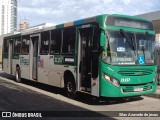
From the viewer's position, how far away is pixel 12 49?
18.7 m

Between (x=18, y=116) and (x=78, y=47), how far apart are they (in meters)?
3.73

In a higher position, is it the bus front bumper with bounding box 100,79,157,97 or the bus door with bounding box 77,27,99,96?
the bus door with bounding box 77,27,99,96

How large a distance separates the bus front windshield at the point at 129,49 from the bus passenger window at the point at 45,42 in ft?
15.5

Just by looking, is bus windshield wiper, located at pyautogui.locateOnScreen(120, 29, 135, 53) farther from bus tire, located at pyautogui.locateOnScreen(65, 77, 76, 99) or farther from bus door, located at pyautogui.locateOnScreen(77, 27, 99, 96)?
bus tire, located at pyautogui.locateOnScreen(65, 77, 76, 99)

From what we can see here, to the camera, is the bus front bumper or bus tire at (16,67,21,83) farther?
bus tire at (16,67,21,83)

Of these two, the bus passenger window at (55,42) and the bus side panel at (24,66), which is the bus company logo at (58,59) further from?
the bus side panel at (24,66)

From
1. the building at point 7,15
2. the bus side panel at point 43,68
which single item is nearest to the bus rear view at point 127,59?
the bus side panel at point 43,68

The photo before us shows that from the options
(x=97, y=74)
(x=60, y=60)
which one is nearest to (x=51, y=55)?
(x=60, y=60)

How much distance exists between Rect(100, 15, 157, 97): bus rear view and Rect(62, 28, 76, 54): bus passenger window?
2068 mm

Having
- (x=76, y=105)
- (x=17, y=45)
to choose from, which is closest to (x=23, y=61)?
(x=17, y=45)

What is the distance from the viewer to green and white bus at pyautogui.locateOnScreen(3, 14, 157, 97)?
939 cm

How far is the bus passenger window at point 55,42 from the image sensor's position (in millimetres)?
12375

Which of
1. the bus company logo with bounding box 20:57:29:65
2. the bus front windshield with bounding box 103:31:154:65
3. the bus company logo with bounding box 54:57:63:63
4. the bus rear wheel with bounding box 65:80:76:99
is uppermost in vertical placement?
the bus front windshield with bounding box 103:31:154:65

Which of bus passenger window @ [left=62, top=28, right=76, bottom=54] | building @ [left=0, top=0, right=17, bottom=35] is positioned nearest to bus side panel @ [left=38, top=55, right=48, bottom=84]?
bus passenger window @ [left=62, top=28, right=76, bottom=54]
